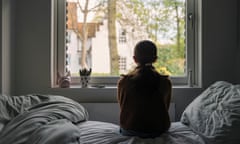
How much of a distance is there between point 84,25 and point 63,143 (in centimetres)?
134

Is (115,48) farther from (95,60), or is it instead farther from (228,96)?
(228,96)

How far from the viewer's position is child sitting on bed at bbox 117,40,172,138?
1.70 meters

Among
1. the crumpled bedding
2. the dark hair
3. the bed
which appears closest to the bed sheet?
the bed

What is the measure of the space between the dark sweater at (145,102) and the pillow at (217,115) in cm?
20

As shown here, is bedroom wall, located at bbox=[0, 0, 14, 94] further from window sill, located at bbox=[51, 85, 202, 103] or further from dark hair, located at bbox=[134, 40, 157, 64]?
dark hair, located at bbox=[134, 40, 157, 64]

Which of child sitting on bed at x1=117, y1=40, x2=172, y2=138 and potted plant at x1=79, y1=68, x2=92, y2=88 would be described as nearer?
child sitting on bed at x1=117, y1=40, x2=172, y2=138

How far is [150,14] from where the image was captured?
2.54 m

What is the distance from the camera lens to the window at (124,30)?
2545 millimetres

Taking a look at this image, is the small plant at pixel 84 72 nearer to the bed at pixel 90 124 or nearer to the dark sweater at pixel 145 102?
the bed at pixel 90 124

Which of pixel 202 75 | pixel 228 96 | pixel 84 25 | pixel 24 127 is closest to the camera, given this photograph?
pixel 24 127

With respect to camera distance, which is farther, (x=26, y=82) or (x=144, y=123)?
(x=26, y=82)

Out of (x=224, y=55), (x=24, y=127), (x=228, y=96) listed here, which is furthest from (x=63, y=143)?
(x=224, y=55)

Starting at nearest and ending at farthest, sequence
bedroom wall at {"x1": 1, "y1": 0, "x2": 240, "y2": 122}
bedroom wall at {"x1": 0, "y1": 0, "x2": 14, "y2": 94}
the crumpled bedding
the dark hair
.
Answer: the crumpled bedding → the dark hair → bedroom wall at {"x1": 0, "y1": 0, "x2": 14, "y2": 94} → bedroom wall at {"x1": 1, "y1": 0, "x2": 240, "y2": 122}

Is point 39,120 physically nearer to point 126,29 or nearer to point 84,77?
point 84,77
